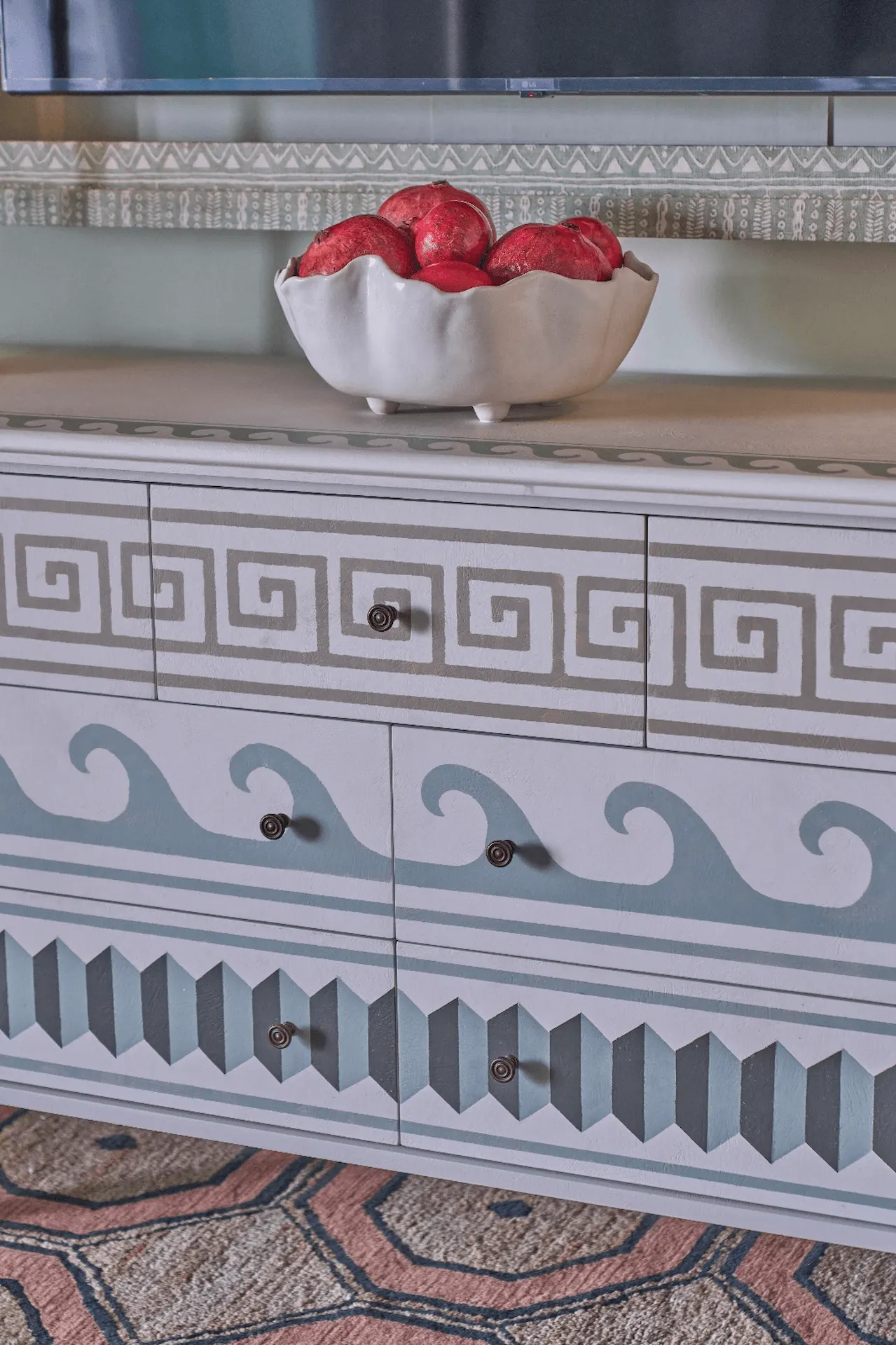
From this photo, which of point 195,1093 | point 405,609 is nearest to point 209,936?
point 195,1093

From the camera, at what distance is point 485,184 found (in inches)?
66.1

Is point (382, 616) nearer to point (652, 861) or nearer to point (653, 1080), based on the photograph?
point (652, 861)

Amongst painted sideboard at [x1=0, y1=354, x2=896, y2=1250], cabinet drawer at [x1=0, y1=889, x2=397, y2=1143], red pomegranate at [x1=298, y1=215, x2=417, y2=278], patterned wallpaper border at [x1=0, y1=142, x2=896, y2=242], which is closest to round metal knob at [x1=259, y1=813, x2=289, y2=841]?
painted sideboard at [x1=0, y1=354, x2=896, y2=1250]

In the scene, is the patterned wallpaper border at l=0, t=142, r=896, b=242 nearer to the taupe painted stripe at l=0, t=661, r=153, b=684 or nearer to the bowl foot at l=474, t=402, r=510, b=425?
the bowl foot at l=474, t=402, r=510, b=425

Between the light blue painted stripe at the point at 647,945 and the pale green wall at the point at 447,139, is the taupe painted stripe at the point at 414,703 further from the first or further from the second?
the pale green wall at the point at 447,139

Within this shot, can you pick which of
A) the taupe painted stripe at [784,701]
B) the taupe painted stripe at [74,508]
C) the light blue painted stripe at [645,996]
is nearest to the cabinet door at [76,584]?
the taupe painted stripe at [74,508]

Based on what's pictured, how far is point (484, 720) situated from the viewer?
131cm

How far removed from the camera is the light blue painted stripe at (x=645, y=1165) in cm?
133

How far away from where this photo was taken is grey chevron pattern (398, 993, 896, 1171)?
1311 millimetres

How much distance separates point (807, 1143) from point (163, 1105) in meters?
0.62

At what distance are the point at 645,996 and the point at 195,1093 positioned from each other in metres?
0.47

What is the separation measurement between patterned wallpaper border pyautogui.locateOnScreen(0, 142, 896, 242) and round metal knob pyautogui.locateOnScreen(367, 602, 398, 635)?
22.7 inches

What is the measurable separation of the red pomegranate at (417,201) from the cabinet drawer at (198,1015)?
68 cm

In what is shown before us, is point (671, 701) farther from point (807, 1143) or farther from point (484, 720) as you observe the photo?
point (807, 1143)
